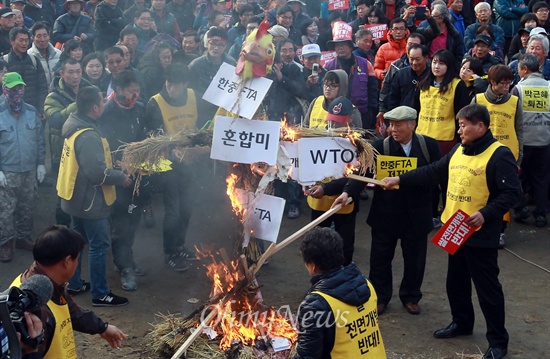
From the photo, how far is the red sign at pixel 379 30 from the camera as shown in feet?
40.9

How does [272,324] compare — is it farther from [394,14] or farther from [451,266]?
[394,14]

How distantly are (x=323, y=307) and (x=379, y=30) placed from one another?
8.82m

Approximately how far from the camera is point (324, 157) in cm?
612

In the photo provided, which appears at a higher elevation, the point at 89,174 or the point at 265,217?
the point at 89,174

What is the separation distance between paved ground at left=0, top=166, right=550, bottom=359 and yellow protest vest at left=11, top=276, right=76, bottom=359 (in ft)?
7.83

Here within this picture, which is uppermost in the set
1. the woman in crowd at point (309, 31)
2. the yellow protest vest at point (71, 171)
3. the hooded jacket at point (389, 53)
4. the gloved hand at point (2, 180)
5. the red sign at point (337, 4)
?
the red sign at point (337, 4)

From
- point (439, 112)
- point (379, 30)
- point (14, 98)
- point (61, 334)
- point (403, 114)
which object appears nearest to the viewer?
point (61, 334)

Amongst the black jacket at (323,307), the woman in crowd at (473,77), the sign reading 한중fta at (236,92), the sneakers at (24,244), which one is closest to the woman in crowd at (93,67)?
the sneakers at (24,244)

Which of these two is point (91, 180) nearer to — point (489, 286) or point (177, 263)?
point (177, 263)

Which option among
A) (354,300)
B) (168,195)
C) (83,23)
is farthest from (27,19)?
(354,300)

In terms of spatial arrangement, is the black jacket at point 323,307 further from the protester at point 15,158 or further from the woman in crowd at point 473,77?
the woman in crowd at point 473,77

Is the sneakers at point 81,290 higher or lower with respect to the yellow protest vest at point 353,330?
lower

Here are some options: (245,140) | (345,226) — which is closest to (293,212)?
(345,226)

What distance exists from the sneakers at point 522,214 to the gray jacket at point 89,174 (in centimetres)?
560
